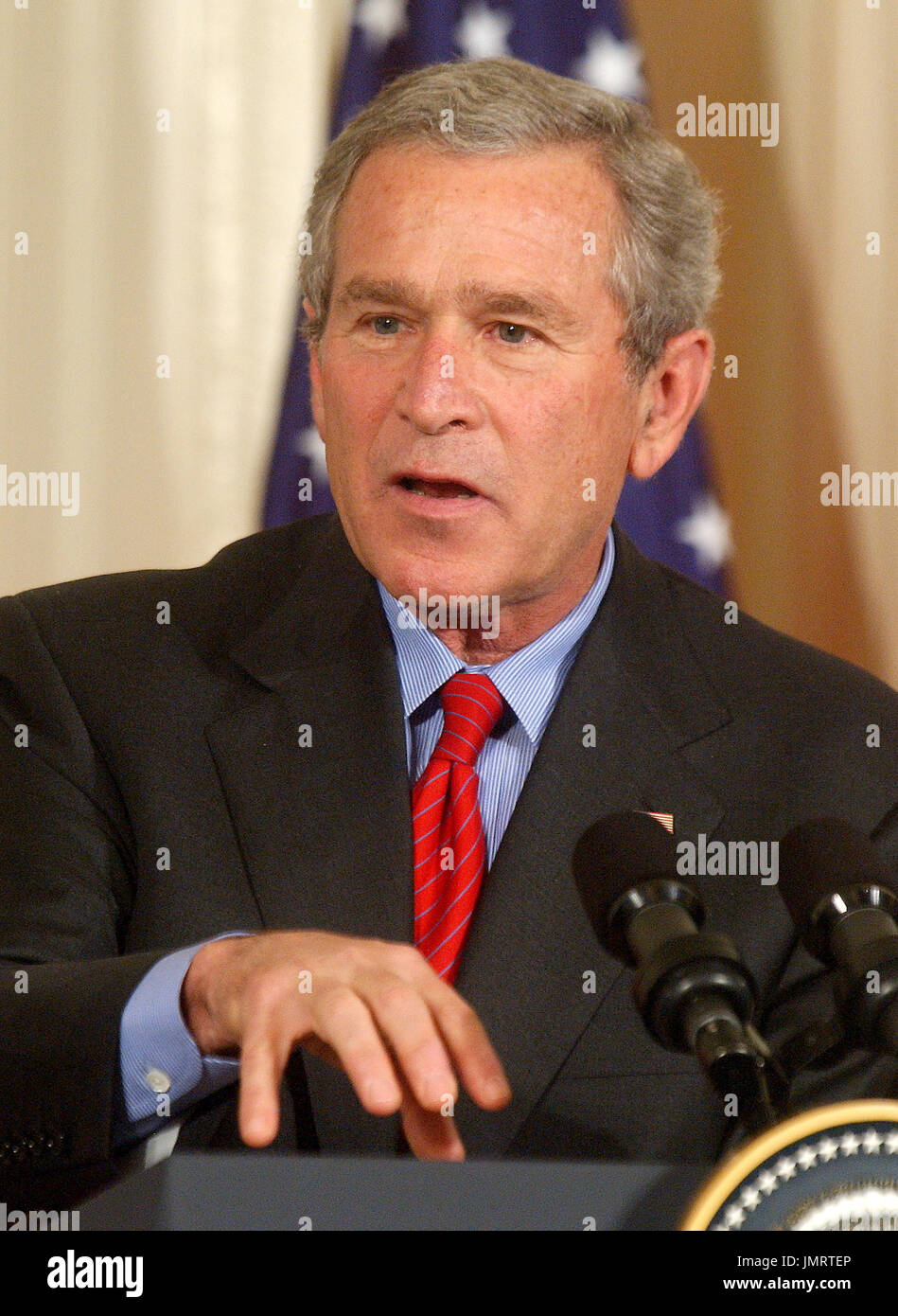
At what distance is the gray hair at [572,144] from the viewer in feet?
4.63

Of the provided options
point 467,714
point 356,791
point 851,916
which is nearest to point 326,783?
point 356,791

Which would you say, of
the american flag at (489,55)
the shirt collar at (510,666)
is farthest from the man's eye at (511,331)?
the american flag at (489,55)

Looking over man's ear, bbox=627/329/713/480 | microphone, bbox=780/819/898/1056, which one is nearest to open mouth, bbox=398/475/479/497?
man's ear, bbox=627/329/713/480

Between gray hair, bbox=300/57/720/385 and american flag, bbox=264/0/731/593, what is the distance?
37cm

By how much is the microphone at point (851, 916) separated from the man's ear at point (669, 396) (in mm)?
801

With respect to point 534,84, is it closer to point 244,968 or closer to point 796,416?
point 796,416

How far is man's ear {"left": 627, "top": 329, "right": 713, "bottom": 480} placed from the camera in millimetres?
1572

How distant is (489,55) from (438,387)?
2.60 feet

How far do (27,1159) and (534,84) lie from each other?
1.04 meters

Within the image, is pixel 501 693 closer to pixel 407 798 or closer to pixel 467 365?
pixel 407 798

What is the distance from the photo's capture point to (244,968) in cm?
91

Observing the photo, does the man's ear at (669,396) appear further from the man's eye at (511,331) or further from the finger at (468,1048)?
the finger at (468,1048)

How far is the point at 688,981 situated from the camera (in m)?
0.68

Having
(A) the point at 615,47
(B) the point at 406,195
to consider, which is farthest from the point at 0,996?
(A) the point at 615,47
